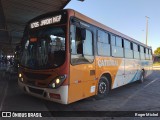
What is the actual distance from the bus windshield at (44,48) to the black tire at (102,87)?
2340 mm

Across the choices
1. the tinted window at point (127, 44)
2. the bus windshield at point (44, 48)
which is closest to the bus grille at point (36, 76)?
the bus windshield at point (44, 48)

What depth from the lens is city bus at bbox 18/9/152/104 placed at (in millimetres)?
5461

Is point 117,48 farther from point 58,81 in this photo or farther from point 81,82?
point 58,81

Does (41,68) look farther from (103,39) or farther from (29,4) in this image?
(29,4)

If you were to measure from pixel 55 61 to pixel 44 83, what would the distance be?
72 centimetres

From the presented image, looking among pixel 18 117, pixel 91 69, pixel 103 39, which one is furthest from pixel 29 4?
pixel 18 117

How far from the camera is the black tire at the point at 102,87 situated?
733cm

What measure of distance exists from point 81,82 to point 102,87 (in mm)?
1800

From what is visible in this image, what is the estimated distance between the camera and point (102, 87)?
7539mm

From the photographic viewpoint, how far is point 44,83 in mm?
5672

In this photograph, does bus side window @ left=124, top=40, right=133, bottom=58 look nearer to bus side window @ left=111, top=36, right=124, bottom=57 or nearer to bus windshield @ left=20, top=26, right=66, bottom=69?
bus side window @ left=111, top=36, right=124, bottom=57

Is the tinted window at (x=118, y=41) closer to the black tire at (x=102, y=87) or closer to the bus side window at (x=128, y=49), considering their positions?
the bus side window at (x=128, y=49)

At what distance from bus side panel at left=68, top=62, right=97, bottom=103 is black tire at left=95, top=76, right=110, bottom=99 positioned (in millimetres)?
578

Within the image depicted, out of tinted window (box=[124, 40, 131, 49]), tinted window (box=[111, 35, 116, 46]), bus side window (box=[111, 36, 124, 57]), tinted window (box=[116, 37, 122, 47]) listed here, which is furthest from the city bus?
tinted window (box=[124, 40, 131, 49])
